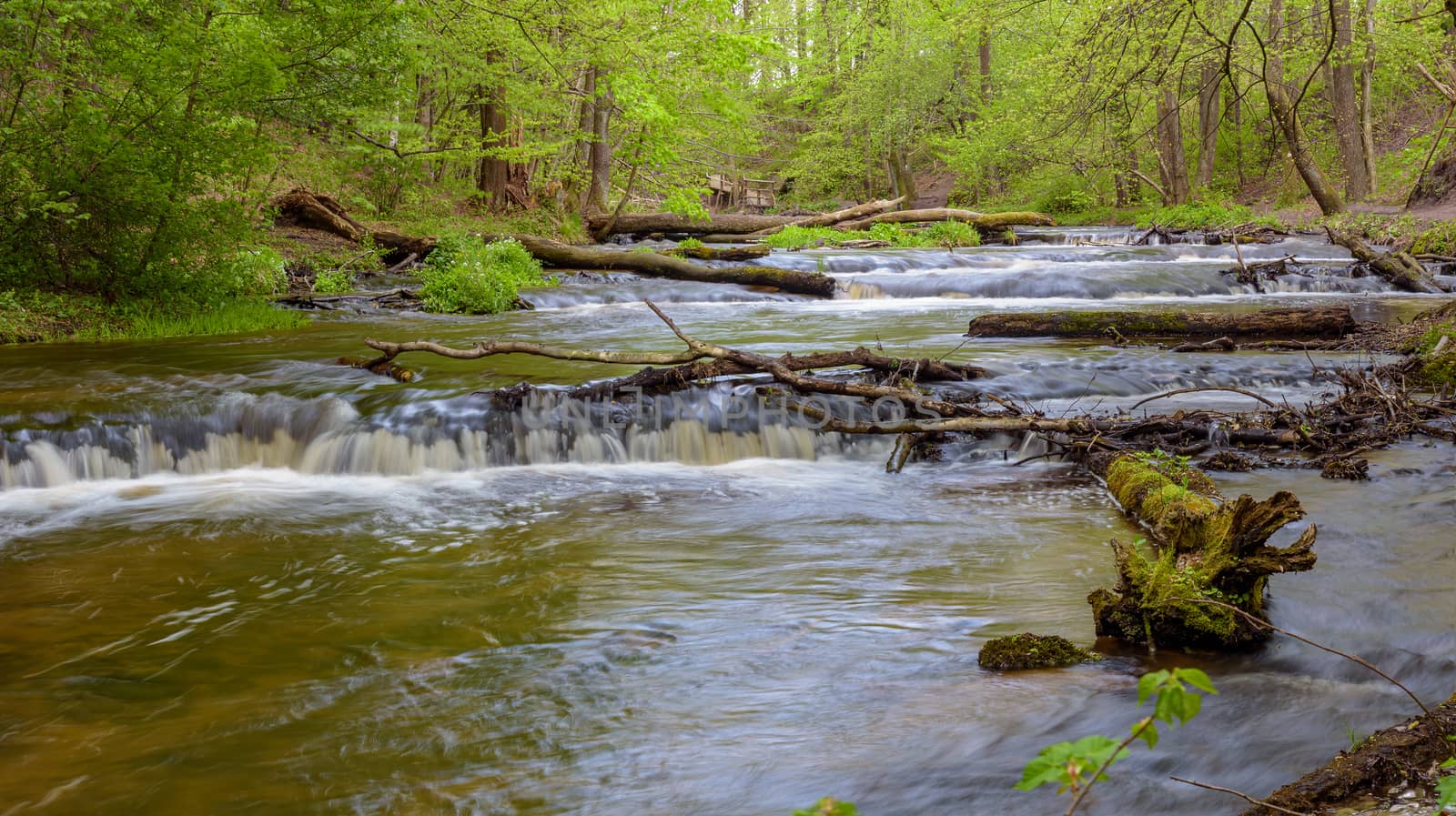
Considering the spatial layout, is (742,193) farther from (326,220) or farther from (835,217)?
(326,220)

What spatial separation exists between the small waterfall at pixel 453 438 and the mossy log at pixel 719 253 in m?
11.1

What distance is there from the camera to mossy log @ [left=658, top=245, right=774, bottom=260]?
18.8 m

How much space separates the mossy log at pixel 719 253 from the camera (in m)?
18.8

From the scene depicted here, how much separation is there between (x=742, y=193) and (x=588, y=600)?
49.2 meters

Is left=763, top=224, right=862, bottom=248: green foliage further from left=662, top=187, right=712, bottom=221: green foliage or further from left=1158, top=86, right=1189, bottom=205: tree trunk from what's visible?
left=1158, top=86, right=1189, bottom=205: tree trunk

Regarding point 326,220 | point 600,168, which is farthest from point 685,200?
point 326,220

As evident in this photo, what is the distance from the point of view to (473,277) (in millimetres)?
14648

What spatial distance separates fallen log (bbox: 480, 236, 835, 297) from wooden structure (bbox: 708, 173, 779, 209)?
30.8m

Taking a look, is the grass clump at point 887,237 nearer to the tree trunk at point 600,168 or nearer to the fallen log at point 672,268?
the tree trunk at point 600,168

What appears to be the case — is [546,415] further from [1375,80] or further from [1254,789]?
[1375,80]

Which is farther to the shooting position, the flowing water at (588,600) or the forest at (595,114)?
the forest at (595,114)

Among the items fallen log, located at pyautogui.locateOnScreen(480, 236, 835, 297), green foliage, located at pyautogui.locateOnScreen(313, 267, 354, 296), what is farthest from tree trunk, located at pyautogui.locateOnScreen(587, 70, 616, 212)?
green foliage, located at pyautogui.locateOnScreen(313, 267, 354, 296)

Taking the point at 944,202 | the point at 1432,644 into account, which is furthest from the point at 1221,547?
the point at 944,202

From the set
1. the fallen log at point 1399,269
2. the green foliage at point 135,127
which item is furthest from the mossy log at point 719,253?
the fallen log at point 1399,269
